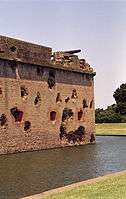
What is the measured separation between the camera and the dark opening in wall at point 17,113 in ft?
79.6

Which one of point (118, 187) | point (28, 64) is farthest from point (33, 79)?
point (118, 187)

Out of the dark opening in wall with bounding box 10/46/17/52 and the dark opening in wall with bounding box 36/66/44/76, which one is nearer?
the dark opening in wall with bounding box 10/46/17/52

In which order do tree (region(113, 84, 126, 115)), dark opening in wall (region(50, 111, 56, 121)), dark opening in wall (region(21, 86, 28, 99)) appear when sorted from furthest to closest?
tree (region(113, 84, 126, 115)) < dark opening in wall (region(50, 111, 56, 121)) < dark opening in wall (region(21, 86, 28, 99))

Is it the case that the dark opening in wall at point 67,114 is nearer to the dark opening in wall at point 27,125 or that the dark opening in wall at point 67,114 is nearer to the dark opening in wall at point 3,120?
the dark opening in wall at point 27,125

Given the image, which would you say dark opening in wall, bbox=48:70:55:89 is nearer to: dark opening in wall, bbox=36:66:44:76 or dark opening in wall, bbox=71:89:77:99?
dark opening in wall, bbox=36:66:44:76

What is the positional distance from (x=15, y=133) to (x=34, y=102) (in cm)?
254

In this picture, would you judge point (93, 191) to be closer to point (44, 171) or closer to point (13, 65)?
point (44, 171)

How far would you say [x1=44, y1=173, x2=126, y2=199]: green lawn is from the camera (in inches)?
390

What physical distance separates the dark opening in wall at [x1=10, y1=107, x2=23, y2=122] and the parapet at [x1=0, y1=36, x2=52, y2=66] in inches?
97.0

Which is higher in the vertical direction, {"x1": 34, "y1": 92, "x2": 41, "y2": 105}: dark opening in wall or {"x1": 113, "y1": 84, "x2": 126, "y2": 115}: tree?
{"x1": 113, "y1": 84, "x2": 126, "y2": 115}: tree

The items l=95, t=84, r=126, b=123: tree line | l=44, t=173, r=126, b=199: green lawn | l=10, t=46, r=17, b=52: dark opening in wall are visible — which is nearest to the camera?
l=44, t=173, r=126, b=199: green lawn

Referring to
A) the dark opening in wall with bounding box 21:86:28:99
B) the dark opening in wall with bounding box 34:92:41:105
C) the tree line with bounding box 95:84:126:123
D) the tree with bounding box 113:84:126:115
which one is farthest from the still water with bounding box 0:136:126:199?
the tree with bounding box 113:84:126:115

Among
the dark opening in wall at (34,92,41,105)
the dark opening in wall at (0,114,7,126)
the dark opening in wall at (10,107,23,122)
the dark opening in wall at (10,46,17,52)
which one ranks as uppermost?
the dark opening in wall at (10,46,17,52)

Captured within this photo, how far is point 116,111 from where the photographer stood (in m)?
74.3
